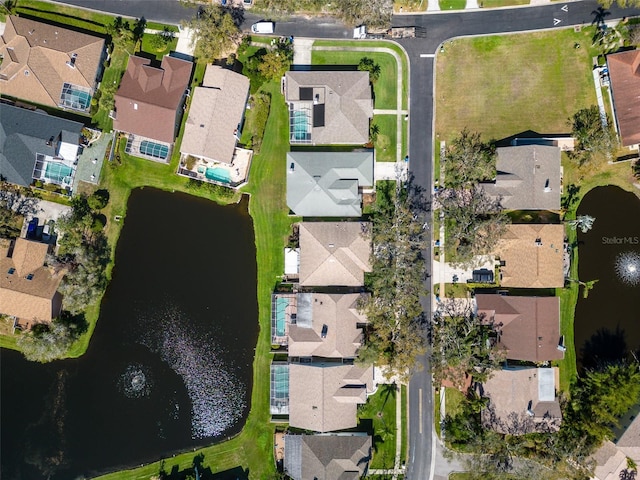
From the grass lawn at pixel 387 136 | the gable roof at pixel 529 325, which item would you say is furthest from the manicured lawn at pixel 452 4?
the gable roof at pixel 529 325

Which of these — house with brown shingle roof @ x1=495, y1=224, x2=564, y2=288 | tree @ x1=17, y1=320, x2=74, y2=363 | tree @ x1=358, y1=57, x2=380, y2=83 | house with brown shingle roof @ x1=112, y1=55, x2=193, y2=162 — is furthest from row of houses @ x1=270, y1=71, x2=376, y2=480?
tree @ x1=17, y1=320, x2=74, y2=363

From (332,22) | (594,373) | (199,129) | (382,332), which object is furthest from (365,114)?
(594,373)

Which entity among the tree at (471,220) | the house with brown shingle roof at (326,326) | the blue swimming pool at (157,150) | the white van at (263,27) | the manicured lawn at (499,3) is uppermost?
the manicured lawn at (499,3)

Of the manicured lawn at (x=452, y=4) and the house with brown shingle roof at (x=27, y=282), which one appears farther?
the manicured lawn at (x=452, y=4)

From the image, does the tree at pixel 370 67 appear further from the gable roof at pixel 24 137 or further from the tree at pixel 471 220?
the gable roof at pixel 24 137

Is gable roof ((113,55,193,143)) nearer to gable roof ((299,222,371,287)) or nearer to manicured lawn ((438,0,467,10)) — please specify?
gable roof ((299,222,371,287))

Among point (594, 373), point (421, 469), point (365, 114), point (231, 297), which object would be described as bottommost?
point (421, 469)

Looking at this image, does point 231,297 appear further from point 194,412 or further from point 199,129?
point 199,129
